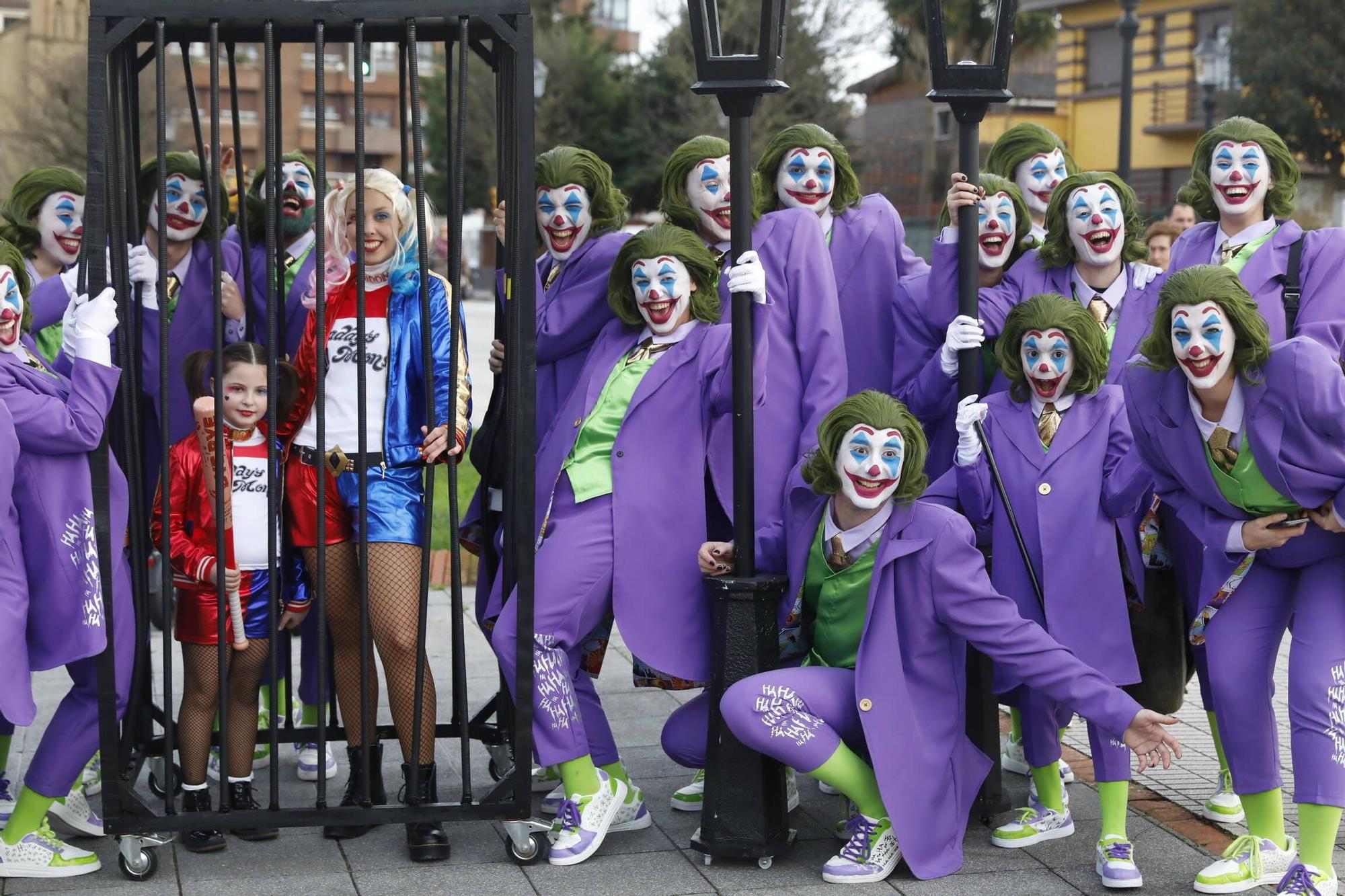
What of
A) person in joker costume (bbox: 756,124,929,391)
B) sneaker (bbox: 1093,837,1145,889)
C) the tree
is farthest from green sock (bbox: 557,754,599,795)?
the tree

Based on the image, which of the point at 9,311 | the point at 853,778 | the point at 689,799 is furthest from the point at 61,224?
the point at 853,778

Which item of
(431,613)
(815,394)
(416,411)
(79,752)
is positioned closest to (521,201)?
(416,411)

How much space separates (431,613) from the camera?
25.1 ft

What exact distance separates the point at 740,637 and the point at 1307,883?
1.53 m

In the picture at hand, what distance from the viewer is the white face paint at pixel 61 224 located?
507cm

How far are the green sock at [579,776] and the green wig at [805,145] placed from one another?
1.74 meters

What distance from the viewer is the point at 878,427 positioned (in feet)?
13.9

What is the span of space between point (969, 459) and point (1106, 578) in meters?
0.50

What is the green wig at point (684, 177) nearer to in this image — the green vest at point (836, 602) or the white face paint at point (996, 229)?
the white face paint at point (996, 229)

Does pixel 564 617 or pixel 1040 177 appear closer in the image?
pixel 564 617

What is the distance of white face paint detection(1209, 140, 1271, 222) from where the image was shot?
4758 millimetres

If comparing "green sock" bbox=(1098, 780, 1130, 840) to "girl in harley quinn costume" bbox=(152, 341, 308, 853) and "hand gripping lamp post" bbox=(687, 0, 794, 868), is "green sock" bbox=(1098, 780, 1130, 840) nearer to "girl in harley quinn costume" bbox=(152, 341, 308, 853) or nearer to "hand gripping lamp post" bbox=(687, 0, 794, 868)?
"hand gripping lamp post" bbox=(687, 0, 794, 868)

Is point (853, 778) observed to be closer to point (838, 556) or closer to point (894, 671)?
point (894, 671)

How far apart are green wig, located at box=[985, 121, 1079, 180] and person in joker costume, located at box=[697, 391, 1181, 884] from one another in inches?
54.5
